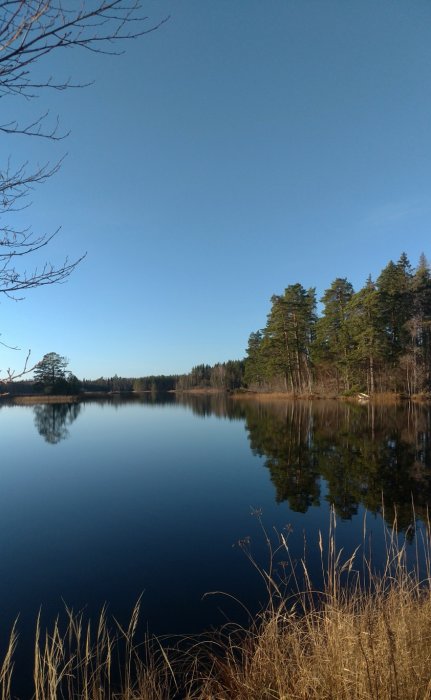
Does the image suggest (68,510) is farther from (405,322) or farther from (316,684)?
(405,322)

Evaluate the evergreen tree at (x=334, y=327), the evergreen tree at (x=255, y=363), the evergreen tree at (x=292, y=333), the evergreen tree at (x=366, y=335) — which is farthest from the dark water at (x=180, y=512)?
the evergreen tree at (x=255, y=363)

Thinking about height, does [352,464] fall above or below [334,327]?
below

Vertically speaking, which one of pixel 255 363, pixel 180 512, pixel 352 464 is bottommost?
pixel 180 512

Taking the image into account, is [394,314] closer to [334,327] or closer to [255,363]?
[334,327]

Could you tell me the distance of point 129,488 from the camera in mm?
9242

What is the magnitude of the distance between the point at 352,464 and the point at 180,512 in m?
5.64

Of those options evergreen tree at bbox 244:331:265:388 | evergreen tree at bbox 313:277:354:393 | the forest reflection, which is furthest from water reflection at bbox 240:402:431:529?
evergreen tree at bbox 244:331:265:388

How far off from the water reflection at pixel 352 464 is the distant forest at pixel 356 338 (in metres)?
15.4

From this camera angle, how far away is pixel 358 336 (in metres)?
33.5

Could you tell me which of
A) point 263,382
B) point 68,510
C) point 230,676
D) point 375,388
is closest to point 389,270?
point 375,388

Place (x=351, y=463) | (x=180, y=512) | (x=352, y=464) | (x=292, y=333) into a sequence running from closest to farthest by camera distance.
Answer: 1. (x=180, y=512)
2. (x=352, y=464)
3. (x=351, y=463)
4. (x=292, y=333)

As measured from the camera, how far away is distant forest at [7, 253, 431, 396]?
3291 centimetres

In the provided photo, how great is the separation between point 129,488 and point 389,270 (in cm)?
3720

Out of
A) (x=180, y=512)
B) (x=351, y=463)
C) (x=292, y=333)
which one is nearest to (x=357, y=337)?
(x=292, y=333)
